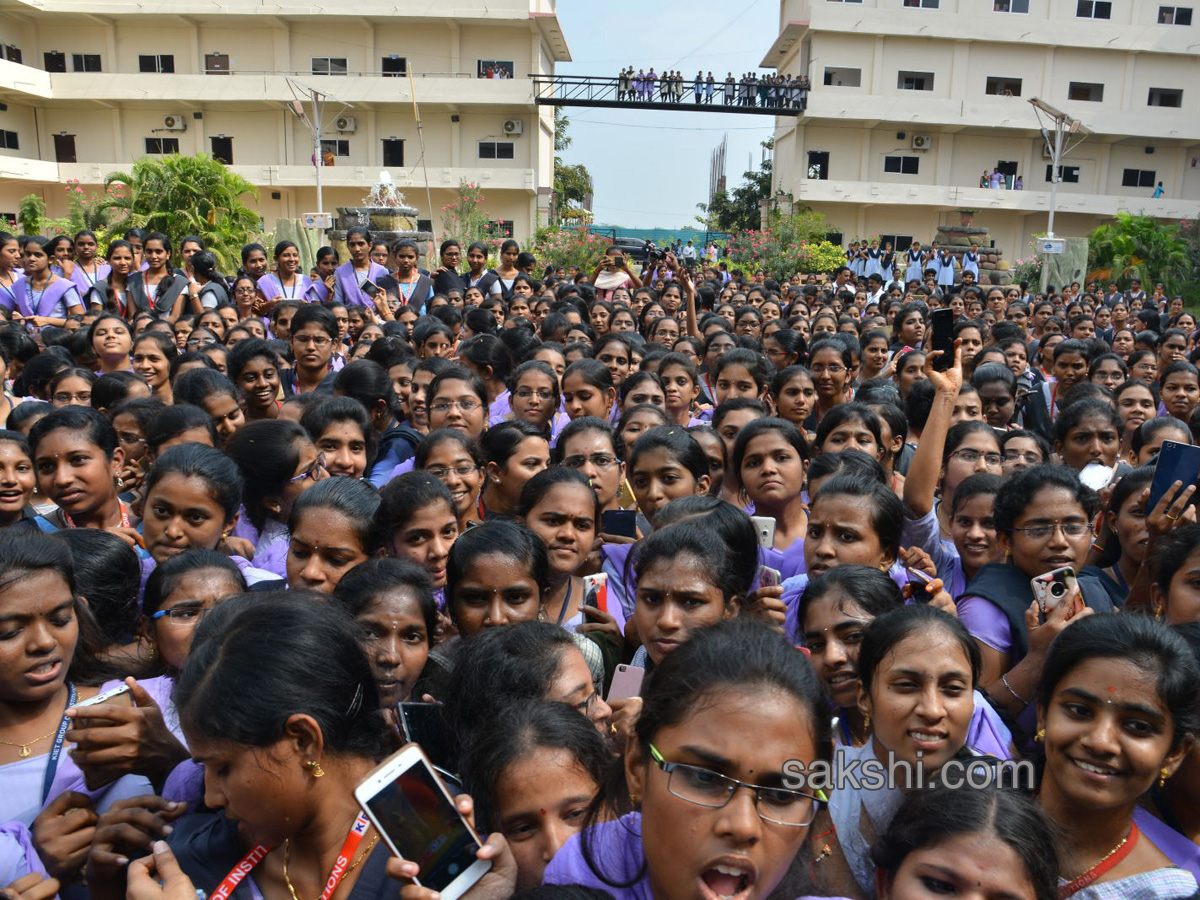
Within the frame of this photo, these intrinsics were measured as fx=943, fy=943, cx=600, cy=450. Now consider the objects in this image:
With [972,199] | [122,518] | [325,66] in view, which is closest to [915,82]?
[972,199]

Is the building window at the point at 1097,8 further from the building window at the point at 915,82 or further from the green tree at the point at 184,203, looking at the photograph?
the green tree at the point at 184,203

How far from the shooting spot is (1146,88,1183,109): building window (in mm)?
35750

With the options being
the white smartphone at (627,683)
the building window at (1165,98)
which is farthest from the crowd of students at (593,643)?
the building window at (1165,98)

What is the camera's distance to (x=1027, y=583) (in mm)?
2836

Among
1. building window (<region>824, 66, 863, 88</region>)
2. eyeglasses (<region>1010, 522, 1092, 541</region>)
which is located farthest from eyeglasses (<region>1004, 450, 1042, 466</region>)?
building window (<region>824, 66, 863, 88</region>)

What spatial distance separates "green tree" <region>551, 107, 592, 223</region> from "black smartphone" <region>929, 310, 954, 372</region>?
115 ft

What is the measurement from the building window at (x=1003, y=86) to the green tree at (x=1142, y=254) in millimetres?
12843

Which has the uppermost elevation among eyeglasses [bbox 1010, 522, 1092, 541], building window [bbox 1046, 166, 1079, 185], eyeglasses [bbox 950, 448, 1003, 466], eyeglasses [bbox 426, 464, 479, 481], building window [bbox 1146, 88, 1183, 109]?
building window [bbox 1146, 88, 1183, 109]

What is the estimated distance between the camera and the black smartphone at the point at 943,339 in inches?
162

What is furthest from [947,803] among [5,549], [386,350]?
[386,350]

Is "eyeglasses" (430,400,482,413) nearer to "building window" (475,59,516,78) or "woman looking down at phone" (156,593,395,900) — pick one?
"woman looking down at phone" (156,593,395,900)

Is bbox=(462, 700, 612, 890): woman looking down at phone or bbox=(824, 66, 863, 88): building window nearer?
bbox=(462, 700, 612, 890): woman looking down at phone

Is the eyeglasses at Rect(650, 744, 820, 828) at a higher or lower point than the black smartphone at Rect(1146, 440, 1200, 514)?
lower

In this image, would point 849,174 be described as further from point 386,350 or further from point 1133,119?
point 386,350
